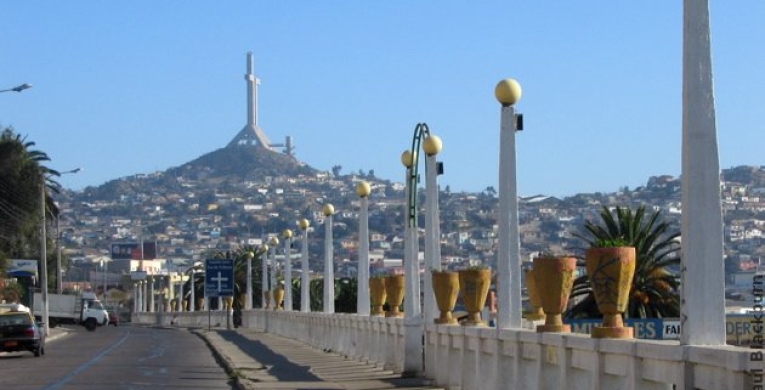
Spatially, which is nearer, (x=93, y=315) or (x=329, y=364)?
(x=329, y=364)

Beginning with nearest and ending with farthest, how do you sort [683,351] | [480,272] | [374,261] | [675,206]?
[683,351], [480,272], [675,206], [374,261]

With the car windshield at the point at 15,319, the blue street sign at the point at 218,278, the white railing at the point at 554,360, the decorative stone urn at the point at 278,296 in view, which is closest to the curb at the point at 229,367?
the white railing at the point at 554,360

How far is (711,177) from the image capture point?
12.5 metres

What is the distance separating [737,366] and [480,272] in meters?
13.5

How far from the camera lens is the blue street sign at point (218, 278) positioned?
82.9 metres

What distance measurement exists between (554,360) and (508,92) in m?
5.33

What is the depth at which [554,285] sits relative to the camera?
700 inches

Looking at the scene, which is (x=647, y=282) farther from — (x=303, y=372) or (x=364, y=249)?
(x=303, y=372)

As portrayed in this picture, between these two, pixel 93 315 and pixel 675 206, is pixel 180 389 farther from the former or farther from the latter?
pixel 93 315

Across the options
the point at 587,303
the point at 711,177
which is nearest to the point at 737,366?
the point at 711,177

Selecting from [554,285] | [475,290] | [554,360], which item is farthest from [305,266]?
[554,360]

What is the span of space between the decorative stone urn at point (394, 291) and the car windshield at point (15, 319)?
15109 millimetres

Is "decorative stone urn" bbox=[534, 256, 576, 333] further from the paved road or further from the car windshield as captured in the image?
the car windshield

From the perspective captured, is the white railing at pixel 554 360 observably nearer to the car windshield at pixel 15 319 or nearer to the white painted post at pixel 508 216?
the white painted post at pixel 508 216
